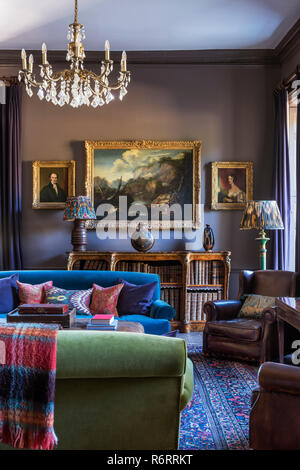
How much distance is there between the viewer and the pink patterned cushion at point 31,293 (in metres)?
3.94

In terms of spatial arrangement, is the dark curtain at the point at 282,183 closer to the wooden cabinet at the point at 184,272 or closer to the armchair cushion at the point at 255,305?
the wooden cabinet at the point at 184,272

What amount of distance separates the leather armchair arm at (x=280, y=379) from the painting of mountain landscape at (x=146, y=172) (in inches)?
148

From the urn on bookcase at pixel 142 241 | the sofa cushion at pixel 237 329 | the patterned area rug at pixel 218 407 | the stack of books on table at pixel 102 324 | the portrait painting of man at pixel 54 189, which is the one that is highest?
the portrait painting of man at pixel 54 189

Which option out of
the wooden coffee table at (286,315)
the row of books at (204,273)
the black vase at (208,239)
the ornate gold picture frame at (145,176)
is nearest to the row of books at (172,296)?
the row of books at (204,273)

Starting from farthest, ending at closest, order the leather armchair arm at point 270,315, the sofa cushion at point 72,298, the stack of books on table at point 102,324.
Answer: the sofa cushion at point 72,298 → the leather armchair arm at point 270,315 → the stack of books on table at point 102,324

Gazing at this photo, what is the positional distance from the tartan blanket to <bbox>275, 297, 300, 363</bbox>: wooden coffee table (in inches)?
73.0

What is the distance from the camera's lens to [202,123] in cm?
548

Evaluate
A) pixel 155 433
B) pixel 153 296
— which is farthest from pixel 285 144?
pixel 155 433

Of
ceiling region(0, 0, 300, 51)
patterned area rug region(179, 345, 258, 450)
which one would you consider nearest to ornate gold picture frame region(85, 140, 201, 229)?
ceiling region(0, 0, 300, 51)

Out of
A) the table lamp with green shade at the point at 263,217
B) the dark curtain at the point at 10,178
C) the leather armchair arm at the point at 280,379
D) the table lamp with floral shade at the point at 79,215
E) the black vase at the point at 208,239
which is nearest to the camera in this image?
the leather armchair arm at the point at 280,379

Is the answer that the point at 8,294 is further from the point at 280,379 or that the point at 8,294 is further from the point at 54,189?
the point at 280,379

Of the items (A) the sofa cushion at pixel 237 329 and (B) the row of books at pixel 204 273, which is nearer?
(A) the sofa cushion at pixel 237 329

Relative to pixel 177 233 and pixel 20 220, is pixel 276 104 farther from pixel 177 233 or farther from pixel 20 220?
pixel 20 220

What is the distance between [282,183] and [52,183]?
121 inches
